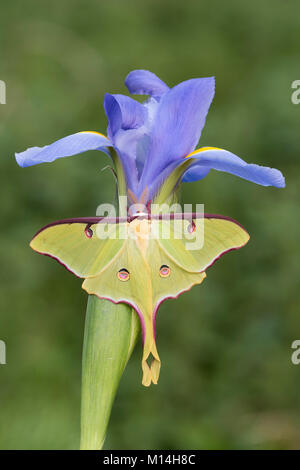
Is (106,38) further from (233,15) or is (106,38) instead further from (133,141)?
(133,141)

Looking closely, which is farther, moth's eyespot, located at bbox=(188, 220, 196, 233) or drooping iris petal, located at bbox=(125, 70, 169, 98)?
drooping iris petal, located at bbox=(125, 70, 169, 98)

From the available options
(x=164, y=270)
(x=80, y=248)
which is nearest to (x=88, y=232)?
(x=80, y=248)

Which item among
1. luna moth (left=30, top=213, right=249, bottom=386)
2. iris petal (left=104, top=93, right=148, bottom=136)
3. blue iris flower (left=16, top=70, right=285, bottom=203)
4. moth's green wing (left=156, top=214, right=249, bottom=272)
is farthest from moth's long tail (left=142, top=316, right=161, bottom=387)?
iris petal (left=104, top=93, right=148, bottom=136)

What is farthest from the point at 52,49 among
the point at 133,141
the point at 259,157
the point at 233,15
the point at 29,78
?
the point at 133,141

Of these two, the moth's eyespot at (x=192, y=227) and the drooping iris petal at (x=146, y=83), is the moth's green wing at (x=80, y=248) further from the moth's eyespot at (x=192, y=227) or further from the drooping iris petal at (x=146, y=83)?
the drooping iris petal at (x=146, y=83)

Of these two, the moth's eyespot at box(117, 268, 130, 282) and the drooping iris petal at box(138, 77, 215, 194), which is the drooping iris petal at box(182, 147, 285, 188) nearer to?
the drooping iris petal at box(138, 77, 215, 194)

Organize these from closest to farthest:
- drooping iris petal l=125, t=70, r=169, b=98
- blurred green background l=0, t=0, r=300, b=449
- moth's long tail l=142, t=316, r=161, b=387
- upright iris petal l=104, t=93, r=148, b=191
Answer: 1. moth's long tail l=142, t=316, r=161, b=387
2. upright iris petal l=104, t=93, r=148, b=191
3. drooping iris petal l=125, t=70, r=169, b=98
4. blurred green background l=0, t=0, r=300, b=449

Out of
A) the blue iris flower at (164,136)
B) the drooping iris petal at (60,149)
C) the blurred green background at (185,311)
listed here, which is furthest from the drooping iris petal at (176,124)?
the blurred green background at (185,311)
